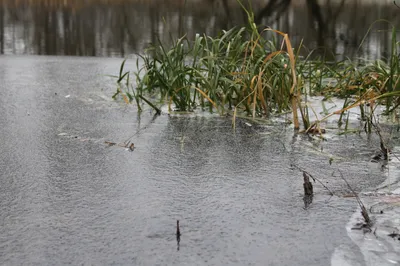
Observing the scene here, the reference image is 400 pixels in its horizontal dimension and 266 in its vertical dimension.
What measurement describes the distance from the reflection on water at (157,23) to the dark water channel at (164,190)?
86.1 inches

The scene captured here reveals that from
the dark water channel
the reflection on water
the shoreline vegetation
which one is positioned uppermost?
the reflection on water

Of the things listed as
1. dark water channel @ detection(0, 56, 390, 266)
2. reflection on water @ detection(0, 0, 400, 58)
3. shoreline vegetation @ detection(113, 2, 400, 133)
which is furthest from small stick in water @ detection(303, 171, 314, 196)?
reflection on water @ detection(0, 0, 400, 58)

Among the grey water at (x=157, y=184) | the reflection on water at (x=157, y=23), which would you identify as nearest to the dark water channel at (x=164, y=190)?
the grey water at (x=157, y=184)

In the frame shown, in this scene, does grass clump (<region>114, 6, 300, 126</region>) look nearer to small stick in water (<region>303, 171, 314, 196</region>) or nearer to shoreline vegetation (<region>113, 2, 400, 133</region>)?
Result: shoreline vegetation (<region>113, 2, 400, 133</region>)

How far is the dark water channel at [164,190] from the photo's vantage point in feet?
6.56

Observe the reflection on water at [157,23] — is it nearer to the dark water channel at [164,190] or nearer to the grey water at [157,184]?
the grey water at [157,184]

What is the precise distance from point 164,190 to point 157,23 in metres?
8.92

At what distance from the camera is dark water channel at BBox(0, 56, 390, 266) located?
6.56 ft

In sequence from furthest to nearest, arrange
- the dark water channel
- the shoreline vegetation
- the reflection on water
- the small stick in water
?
the reflection on water
the shoreline vegetation
the small stick in water
the dark water channel

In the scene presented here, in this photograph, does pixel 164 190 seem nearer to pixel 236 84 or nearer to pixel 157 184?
pixel 157 184

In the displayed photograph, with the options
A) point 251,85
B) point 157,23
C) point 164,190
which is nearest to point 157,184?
point 164,190

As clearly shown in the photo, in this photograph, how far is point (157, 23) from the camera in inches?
442

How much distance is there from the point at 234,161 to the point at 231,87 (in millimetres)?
1240

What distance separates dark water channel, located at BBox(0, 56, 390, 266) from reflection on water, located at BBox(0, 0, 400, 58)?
219 centimetres
